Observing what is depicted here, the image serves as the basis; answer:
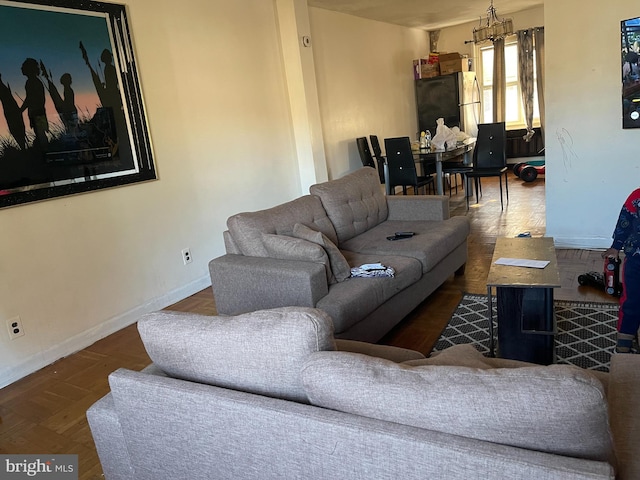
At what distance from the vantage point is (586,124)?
3.77 m

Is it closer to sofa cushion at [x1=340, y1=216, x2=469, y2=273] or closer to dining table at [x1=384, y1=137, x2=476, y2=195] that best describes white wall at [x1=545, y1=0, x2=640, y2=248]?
sofa cushion at [x1=340, y1=216, x2=469, y2=273]

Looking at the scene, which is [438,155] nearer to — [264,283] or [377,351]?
[264,283]

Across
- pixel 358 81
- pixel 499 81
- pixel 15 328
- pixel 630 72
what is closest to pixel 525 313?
pixel 630 72

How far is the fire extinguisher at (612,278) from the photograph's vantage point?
117 inches

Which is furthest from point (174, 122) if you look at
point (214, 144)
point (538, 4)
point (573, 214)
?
point (538, 4)


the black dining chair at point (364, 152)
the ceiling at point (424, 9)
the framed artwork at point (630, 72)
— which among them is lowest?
the black dining chair at point (364, 152)

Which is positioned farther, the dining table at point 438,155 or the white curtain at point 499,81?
the white curtain at point 499,81

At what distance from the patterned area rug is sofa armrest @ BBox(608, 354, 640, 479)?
2.94ft

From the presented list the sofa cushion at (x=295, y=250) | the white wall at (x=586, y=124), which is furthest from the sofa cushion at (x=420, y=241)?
the white wall at (x=586, y=124)

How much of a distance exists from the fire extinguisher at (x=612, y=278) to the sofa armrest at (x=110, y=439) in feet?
9.57

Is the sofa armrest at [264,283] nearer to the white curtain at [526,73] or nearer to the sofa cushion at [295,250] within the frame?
the sofa cushion at [295,250]

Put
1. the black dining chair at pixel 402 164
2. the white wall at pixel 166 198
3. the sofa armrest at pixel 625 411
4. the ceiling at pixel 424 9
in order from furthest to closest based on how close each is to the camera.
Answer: the ceiling at pixel 424 9 → the black dining chair at pixel 402 164 → the white wall at pixel 166 198 → the sofa armrest at pixel 625 411

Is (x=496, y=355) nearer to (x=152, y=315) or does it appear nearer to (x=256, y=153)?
(x=152, y=315)

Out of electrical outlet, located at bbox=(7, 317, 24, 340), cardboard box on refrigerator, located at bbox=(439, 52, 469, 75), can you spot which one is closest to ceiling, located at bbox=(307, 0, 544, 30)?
cardboard box on refrigerator, located at bbox=(439, 52, 469, 75)
